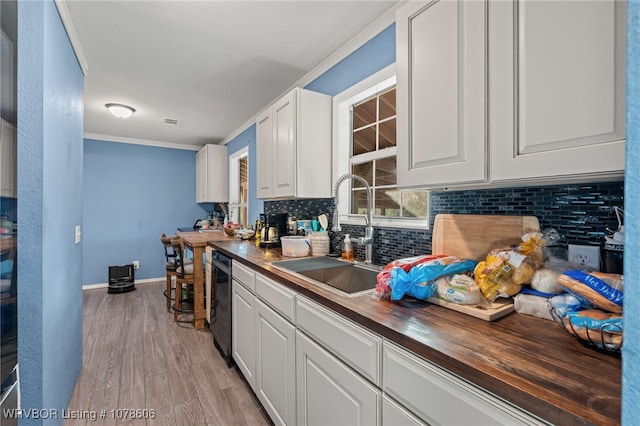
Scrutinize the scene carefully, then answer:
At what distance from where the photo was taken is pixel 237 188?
471 cm

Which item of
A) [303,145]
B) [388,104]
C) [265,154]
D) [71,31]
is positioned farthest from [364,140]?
[71,31]

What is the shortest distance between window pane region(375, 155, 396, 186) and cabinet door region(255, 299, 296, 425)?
43.5 inches

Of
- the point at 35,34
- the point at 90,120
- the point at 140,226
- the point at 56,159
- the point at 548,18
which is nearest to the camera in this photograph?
the point at 548,18

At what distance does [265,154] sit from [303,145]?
635 mm

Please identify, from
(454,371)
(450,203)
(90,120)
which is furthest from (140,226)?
(454,371)

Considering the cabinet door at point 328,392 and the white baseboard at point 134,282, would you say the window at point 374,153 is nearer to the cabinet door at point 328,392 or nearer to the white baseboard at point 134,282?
the cabinet door at point 328,392

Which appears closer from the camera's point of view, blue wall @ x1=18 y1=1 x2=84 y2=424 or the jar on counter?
blue wall @ x1=18 y1=1 x2=84 y2=424

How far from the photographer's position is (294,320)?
1.38 m

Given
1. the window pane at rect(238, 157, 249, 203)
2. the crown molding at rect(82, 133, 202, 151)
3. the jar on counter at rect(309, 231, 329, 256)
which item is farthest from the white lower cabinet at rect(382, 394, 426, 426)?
the crown molding at rect(82, 133, 202, 151)

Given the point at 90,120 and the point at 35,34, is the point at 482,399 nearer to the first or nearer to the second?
the point at 35,34

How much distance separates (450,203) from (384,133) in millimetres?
807

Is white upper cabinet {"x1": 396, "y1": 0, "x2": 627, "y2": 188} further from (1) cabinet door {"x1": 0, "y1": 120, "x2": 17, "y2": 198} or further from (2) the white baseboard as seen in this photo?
(2) the white baseboard

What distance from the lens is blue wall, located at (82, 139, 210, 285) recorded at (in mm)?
4637

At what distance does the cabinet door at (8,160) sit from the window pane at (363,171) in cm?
185
